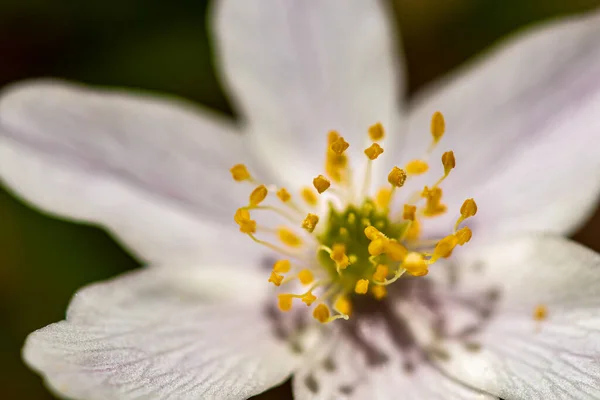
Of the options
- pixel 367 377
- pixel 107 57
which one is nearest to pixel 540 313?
pixel 367 377

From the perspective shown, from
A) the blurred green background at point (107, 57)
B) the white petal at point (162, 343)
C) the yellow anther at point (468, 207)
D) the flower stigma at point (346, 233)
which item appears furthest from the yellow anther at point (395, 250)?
the blurred green background at point (107, 57)

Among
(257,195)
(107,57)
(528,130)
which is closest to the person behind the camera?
(257,195)

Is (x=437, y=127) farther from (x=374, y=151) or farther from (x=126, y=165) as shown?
(x=126, y=165)

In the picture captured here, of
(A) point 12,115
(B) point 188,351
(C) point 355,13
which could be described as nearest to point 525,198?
(C) point 355,13

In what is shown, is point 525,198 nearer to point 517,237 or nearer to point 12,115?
point 517,237

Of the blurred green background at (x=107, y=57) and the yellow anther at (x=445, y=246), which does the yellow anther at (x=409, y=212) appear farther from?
the blurred green background at (x=107, y=57)
